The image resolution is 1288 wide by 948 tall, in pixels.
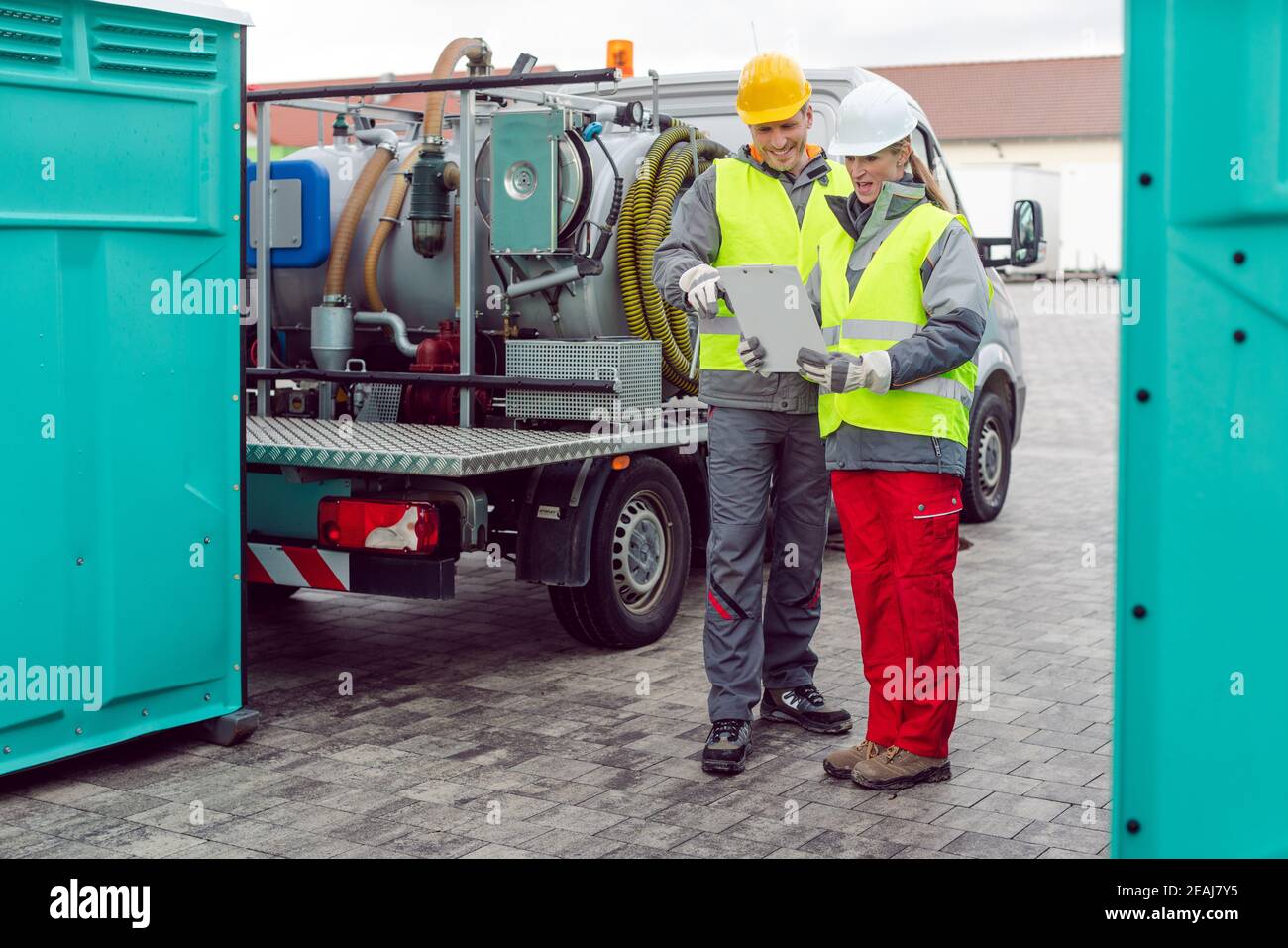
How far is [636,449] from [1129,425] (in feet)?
12.4

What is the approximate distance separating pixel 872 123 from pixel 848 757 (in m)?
1.95

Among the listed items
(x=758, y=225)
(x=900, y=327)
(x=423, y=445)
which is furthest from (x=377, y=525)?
(x=900, y=327)

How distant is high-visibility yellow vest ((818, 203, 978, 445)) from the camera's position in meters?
4.57

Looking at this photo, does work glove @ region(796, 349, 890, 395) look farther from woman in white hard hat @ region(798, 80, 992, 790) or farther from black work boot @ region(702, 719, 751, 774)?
black work boot @ region(702, 719, 751, 774)

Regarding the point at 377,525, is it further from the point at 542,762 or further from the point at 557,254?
the point at 557,254

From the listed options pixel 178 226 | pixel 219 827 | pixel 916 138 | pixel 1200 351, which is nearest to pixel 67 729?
pixel 219 827

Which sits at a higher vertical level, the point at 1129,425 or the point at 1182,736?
the point at 1129,425

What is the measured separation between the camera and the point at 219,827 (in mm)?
4383

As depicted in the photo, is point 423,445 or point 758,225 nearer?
point 758,225

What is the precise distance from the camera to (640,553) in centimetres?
657

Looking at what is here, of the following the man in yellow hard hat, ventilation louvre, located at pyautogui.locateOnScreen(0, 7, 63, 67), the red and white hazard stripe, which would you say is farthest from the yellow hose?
ventilation louvre, located at pyautogui.locateOnScreen(0, 7, 63, 67)

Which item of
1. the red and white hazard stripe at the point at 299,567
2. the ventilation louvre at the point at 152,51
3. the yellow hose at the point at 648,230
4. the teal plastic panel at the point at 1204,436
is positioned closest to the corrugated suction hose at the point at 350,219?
the yellow hose at the point at 648,230

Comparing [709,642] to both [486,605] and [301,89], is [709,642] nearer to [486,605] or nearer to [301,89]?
[486,605]

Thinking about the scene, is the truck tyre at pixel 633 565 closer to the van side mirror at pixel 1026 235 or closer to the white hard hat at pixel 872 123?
the white hard hat at pixel 872 123
